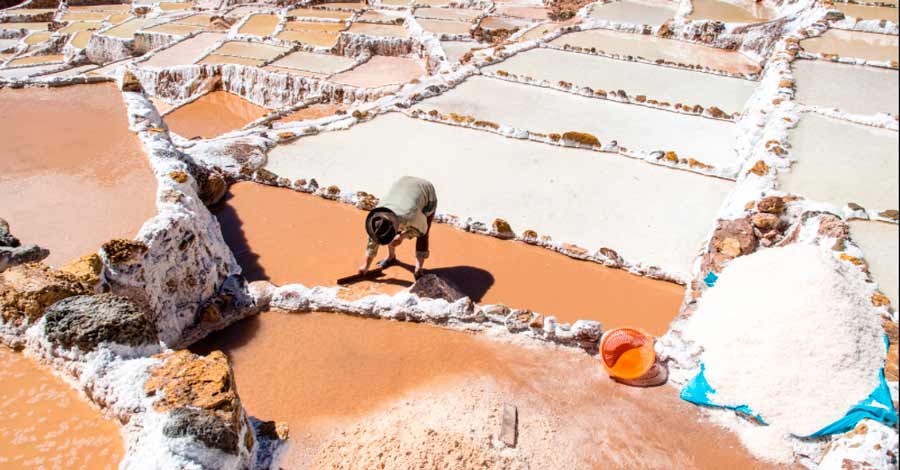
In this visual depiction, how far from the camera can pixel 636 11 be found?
66.7ft

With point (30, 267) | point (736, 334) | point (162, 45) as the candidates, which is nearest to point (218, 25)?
point (162, 45)

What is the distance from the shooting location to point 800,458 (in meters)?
5.03

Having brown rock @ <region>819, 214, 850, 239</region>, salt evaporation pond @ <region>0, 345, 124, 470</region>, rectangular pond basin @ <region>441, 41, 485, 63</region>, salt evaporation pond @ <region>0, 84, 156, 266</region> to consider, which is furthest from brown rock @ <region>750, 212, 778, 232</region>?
rectangular pond basin @ <region>441, 41, 485, 63</region>

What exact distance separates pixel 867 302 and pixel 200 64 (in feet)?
58.1

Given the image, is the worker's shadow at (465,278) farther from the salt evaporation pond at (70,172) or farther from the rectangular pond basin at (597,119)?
the rectangular pond basin at (597,119)

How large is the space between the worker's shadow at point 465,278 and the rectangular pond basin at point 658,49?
10.5 m

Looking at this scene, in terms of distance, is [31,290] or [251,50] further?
[251,50]

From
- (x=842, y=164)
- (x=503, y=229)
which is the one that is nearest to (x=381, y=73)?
(x=503, y=229)

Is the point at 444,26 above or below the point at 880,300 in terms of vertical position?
above

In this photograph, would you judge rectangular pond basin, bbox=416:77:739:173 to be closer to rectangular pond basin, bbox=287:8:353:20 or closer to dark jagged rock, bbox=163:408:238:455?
dark jagged rock, bbox=163:408:238:455

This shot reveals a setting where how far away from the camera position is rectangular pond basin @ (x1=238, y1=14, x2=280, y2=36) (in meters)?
21.1

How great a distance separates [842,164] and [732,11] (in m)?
12.8

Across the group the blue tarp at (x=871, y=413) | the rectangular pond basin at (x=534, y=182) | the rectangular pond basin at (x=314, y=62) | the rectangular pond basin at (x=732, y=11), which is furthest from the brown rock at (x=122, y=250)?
the rectangular pond basin at (x=732, y=11)

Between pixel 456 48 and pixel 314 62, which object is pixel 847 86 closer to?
pixel 456 48
